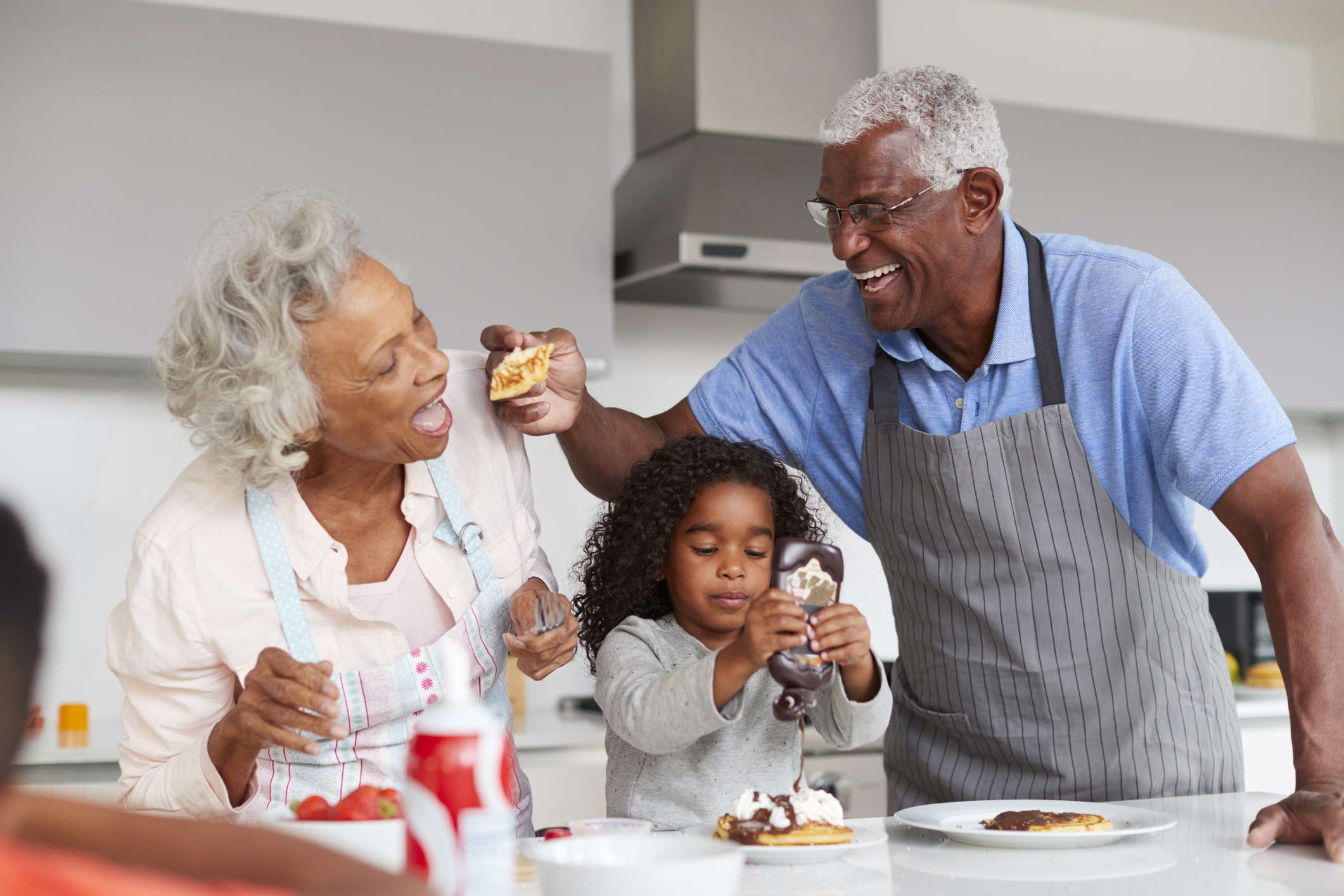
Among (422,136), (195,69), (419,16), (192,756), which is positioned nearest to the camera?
(192,756)

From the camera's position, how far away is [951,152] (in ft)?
5.49

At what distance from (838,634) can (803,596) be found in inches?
2.2

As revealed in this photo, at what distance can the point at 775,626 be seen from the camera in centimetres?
124

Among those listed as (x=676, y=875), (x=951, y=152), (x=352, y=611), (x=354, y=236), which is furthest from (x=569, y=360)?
(x=676, y=875)

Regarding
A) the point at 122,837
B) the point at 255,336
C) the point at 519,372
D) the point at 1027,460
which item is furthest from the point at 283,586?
the point at 1027,460

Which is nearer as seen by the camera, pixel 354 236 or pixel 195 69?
pixel 354 236

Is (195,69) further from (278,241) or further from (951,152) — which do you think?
(951,152)

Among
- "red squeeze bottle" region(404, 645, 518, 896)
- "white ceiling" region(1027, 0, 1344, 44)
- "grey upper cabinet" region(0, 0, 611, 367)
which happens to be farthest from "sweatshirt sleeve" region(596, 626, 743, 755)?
"white ceiling" region(1027, 0, 1344, 44)

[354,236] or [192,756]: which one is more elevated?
[354,236]

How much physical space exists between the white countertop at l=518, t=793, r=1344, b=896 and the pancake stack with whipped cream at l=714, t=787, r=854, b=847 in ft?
0.09

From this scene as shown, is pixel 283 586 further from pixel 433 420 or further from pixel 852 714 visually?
pixel 852 714

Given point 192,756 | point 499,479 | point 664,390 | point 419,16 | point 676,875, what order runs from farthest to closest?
point 664,390 → point 419,16 → point 499,479 → point 192,756 → point 676,875

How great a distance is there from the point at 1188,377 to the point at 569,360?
32.1 inches

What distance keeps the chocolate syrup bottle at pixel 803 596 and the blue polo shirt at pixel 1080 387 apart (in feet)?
1.63
